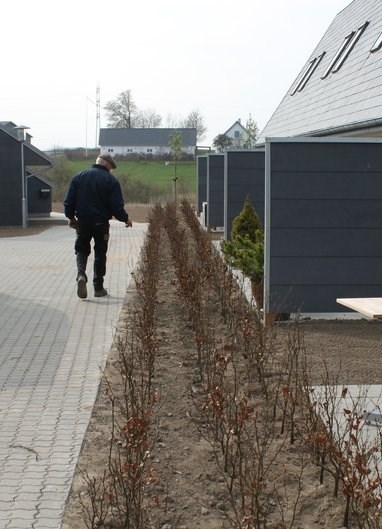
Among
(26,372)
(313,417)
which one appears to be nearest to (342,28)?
(26,372)

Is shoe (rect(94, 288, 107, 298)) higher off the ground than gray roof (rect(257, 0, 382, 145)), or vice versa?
gray roof (rect(257, 0, 382, 145))

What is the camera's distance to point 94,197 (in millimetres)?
11891

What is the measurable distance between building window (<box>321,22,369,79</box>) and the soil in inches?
456

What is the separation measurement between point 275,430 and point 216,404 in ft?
3.01

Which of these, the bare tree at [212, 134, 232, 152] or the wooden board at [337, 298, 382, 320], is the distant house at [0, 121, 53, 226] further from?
the bare tree at [212, 134, 232, 152]

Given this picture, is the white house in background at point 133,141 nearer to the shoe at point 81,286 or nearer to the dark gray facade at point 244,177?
the dark gray facade at point 244,177

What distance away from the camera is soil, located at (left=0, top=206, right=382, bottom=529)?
4.35 metres

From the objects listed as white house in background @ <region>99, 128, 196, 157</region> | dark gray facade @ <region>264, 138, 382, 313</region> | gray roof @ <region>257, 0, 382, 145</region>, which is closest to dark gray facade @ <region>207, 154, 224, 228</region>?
gray roof @ <region>257, 0, 382, 145</region>

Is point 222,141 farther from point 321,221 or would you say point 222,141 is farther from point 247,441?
point 247,441

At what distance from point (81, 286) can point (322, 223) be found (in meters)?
3.57

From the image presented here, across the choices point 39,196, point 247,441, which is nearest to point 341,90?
point 247,441

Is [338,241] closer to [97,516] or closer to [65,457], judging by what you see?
[65,457]

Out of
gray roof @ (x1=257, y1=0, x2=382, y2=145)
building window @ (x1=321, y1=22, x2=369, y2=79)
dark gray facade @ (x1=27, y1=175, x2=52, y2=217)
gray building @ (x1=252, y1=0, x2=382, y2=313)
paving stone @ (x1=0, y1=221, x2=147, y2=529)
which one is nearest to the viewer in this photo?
paving stone @ (x1=0, y1=221, x2=147, y2=529)

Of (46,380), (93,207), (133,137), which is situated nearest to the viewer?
(46,380)
